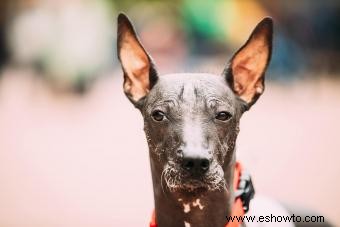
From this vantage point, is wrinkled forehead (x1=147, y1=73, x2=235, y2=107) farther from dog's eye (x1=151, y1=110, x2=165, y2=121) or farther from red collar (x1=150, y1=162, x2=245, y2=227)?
red collar (x1=150, y1=162, x2=245, y2=227)

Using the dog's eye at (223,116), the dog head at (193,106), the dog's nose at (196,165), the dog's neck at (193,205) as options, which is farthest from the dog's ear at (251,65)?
the dog's nose at (196,165)

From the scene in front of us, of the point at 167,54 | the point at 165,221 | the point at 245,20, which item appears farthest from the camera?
the point at 245,20

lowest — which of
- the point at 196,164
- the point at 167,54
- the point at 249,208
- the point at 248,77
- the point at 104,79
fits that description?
the point at 104,79

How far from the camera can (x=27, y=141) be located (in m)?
5.81

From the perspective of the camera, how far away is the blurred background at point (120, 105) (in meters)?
4.25

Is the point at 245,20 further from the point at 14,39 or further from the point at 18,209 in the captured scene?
the point at 18,209

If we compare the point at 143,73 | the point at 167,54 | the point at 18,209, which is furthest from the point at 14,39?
the point at 143,73

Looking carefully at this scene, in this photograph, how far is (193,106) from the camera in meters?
1.94

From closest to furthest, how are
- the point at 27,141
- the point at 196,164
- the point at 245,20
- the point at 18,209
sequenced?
1. the point at 196,164
2. the point at 18,209
3. the point at 27,141
4. the point at 245,20

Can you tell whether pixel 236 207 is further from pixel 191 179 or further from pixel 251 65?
pixel 251 65

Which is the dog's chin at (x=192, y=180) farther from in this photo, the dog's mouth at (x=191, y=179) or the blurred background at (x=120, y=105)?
the blurred background at (x=120, y=105)

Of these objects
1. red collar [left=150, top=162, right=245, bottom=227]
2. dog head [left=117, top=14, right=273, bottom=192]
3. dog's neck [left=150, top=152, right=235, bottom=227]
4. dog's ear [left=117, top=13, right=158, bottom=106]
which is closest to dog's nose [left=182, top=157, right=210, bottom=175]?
dog head [left=117, top=14, right=273, bottom=192]

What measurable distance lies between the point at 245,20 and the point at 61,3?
2.40 meters

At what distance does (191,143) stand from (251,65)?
1.53 ft
